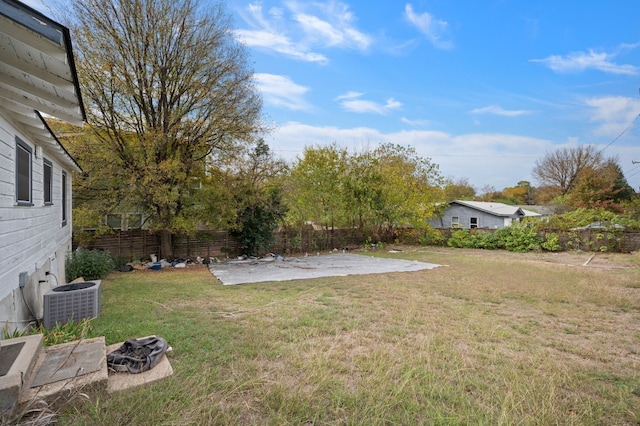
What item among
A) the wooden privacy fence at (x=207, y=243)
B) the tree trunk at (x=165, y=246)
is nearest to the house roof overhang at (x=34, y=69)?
the wooden privacy fence at (x=207, y=243)

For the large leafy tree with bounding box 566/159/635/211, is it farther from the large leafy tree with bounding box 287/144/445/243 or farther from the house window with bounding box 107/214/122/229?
the house window with bounding box 107/214/122/229

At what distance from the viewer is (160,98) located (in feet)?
31.4

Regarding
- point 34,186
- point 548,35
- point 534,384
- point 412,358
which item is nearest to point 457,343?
point 412,358

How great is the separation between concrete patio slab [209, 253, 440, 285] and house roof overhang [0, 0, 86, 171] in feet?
16.3

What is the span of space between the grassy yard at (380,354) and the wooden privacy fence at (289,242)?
346 cm

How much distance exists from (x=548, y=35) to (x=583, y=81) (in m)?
4.40

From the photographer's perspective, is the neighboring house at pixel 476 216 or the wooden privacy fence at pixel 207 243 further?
the neighboring house at pixel 476 216

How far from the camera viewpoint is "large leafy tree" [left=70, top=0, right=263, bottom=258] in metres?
8.63

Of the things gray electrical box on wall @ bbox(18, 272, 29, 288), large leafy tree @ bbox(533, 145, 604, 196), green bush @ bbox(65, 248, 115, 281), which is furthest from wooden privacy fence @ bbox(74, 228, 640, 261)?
large leafy tree @ bbox(533, 145, 604, 196)

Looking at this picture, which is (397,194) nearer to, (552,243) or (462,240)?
(462,240)

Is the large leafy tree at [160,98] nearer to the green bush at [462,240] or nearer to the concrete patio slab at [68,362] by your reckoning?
the concrete patio slab at [68,362]

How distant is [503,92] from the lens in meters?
14.7

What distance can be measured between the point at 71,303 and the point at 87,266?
393 centimetres

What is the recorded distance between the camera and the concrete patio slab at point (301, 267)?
27.1 feet
